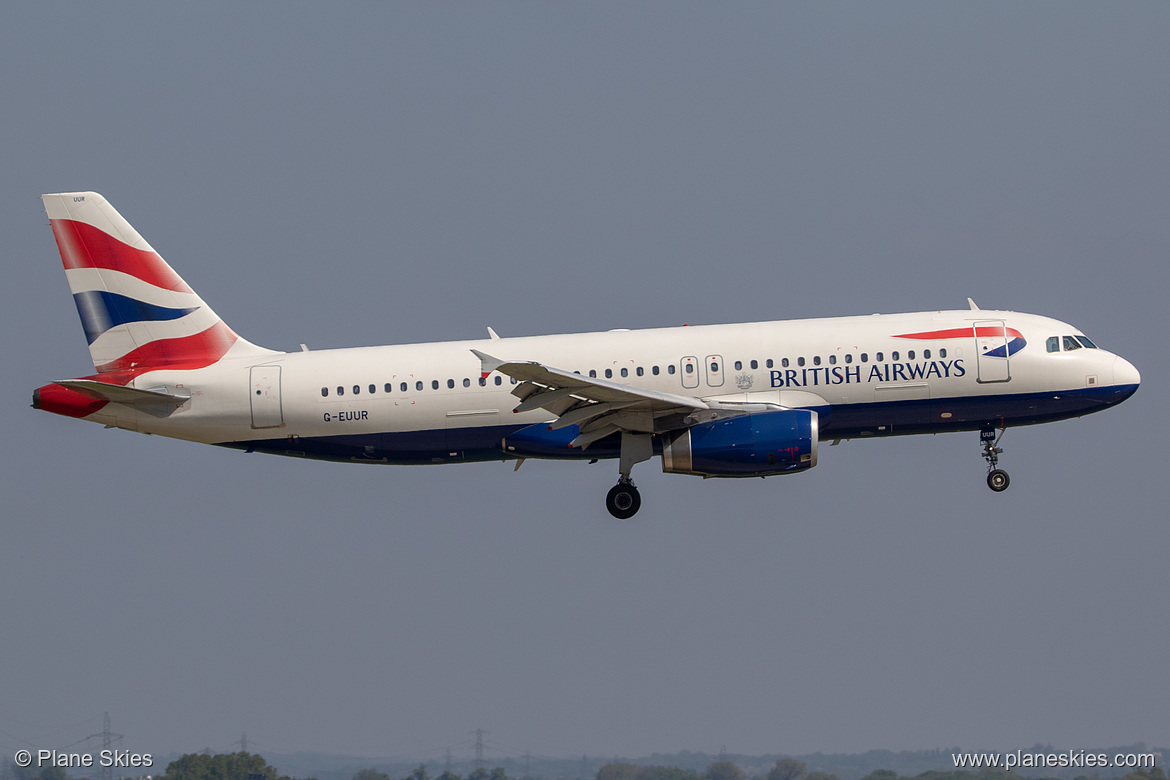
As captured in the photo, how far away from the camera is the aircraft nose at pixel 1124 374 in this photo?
3778 cm

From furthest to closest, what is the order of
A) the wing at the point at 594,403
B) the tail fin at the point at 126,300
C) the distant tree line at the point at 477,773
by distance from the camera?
the distant tree line at the point at 477,773
the tail fin at the point at 126,300
the wing at the point at 594,403

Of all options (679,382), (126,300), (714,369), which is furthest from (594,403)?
(126,300)

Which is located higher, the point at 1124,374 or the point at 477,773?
the point at 1124,374

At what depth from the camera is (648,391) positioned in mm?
35969

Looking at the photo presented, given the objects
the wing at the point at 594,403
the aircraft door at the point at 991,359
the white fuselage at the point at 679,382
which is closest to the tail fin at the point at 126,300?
the white fuselage at the point at 679,382

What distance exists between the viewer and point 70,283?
132 feet

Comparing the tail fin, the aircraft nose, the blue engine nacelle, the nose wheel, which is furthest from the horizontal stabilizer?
the aircraft nose

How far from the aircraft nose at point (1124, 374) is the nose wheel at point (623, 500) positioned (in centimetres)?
1386

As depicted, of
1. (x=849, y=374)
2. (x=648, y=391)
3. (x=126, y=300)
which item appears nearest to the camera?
(x=648, y=391)

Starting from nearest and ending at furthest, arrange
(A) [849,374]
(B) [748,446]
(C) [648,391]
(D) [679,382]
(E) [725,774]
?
1. (B) [748,446]
2. (C) [648,391]
3. (A) [849,374]
4. (D) [679,382]
5. (E) [725,774]

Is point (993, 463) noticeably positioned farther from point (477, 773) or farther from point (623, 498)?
point (477, 773)

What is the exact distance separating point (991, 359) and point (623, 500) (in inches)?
431

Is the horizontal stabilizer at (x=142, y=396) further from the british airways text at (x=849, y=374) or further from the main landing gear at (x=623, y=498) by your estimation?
the british airways text at (x=849, y=374)

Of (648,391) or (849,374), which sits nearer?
(648,391)
